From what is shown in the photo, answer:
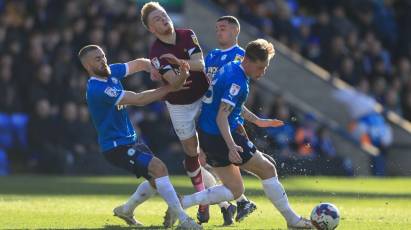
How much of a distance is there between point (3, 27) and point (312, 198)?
9.28 m

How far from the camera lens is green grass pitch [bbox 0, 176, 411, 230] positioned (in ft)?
41.8

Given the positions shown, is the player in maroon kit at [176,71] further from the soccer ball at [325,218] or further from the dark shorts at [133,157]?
the soccer ball at [325,218]

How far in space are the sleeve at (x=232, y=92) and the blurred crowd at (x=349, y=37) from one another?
15.6 m

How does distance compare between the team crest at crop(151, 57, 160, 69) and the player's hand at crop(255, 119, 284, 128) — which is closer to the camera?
the team crest at crop(151, 57, 160, 69)

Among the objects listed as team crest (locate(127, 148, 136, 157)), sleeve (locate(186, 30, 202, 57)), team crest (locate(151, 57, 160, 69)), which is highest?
sleeve (locate(186, 30, 202, 57))

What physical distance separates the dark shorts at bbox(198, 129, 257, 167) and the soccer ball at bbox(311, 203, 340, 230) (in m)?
0.91

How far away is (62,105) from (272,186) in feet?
40.7

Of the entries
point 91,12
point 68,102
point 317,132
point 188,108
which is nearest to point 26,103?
point 68,102

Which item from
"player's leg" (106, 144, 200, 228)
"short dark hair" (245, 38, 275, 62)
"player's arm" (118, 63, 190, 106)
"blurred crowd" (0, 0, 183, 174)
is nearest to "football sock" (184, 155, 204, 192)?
"player's leg" (106, 144, 200, 228)

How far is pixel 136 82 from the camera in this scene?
23.9m

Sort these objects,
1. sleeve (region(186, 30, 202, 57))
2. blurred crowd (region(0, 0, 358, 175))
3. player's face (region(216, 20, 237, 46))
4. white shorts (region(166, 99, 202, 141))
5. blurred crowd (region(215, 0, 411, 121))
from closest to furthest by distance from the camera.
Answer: sleeve (region(186, 30, 202, 57)) → white shorts (region(166, 99, 202, 141)) → player's face (region(216, 20, 237, 46)) → blurred crowd (region(0, 0, 358, 175)) → blurred crowd (region(215, 0, 411, 121))

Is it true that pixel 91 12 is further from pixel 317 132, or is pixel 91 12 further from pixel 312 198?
pixel 312 198

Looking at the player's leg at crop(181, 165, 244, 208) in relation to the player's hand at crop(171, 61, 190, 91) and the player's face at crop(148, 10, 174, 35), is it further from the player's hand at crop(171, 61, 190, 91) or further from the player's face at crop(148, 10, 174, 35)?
the player's face at crop(148, 10, 174, 35)

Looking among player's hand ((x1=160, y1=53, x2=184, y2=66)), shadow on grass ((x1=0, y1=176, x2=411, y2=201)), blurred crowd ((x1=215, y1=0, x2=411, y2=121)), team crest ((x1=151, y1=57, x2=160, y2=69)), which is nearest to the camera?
player's hand ((x1=160, y1=53, x2=184, y2=66))
